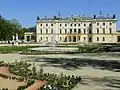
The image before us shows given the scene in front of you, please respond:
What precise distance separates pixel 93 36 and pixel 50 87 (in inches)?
4127

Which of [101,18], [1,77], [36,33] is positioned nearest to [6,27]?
[36,33]

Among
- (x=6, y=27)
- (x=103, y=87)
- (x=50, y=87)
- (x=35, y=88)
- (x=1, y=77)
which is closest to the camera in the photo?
(x=50, y=87)

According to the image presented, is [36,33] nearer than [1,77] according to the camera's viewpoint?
No

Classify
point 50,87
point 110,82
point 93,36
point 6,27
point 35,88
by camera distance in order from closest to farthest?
1. point 50,87
2. point 35,88
3. point 110,82
4. point 6,27
5. point 93,36

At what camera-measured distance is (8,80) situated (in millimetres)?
12773

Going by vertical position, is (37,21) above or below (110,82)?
above

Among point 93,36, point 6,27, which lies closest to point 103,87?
point 6,27

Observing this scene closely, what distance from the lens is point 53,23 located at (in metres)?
119

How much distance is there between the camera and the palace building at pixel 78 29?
113562 mm

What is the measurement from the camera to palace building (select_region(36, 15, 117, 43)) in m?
114

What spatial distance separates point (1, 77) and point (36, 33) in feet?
348

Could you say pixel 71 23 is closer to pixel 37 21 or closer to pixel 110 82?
pixel 37 21

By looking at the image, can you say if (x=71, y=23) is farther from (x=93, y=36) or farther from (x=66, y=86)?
(x=66, y=86)

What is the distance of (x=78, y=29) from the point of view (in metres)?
117
